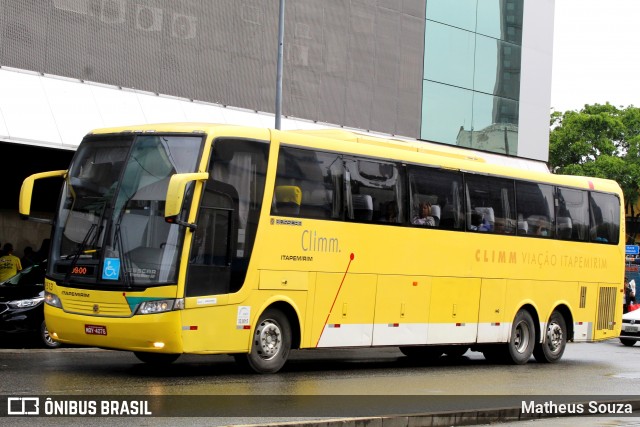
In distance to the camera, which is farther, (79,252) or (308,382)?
(308,382)

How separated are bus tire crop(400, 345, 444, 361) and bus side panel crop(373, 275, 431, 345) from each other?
110 inches

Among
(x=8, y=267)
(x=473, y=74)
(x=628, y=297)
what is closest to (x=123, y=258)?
(x=8, y=267)

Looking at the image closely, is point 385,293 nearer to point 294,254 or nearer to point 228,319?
point 294,254

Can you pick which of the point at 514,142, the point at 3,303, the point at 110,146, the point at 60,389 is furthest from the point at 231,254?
the point at 514,142

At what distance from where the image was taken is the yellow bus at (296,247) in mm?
14617

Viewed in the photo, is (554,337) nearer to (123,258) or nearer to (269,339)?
(269,339)

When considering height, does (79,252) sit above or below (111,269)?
above

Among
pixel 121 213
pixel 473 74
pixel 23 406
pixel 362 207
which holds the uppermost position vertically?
pixel 473 74

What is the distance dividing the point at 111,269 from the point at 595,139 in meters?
68.8

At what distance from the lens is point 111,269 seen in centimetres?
1456

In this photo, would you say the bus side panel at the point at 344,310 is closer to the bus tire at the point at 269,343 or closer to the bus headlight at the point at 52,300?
the bus tire at the point at 269,343

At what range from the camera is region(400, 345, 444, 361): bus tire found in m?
21.9

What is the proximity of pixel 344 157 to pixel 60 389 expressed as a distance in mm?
6379

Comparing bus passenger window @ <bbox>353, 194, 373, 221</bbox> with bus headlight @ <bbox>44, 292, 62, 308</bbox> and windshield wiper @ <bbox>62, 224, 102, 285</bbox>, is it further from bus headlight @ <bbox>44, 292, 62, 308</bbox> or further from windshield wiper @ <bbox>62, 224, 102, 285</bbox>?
bus headlight @ <bbox>44, 292, 62, 308</bbox>
